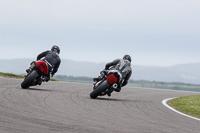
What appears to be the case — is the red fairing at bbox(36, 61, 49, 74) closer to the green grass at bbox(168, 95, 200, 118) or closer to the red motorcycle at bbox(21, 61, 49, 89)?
the red motorcycle at bbox(21, 61, 49, 89)

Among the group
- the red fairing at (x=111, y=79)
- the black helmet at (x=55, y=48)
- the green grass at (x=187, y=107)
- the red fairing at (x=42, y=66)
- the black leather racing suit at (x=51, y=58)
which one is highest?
the black helmet at (x=55, y=48)

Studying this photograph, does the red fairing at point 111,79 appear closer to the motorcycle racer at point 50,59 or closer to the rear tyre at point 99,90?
the rear tyre at point 99,90

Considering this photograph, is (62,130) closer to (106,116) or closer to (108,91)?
(106,116)

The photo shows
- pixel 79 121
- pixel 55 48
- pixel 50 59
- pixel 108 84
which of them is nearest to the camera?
pixel 79 121

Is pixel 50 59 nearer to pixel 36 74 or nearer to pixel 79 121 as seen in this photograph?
pixel 36 74

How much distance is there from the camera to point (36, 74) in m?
16.5

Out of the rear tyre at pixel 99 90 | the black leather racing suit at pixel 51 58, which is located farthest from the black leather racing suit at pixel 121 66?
the black leather racing suit at pixel 51 58

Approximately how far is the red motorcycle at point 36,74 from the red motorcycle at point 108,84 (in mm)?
2618

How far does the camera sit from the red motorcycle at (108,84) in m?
14.6

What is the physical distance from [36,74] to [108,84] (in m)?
3.24

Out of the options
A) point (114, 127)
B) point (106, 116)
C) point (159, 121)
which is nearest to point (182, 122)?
point (159, 121)

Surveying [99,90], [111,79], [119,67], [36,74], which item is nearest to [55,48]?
[36,74]

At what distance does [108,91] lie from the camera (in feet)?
48.7

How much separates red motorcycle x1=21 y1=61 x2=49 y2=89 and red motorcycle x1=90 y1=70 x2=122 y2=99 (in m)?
2.62
